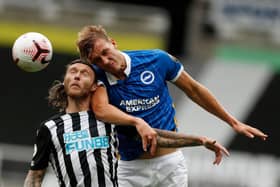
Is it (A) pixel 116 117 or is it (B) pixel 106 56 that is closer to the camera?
(A) pixel 116 117

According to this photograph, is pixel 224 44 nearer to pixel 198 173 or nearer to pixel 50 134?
pixel 198 173

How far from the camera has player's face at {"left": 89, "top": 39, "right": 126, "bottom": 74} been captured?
8.30 m

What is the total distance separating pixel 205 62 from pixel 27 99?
3531 millimetres

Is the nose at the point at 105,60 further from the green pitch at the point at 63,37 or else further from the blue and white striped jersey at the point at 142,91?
the green pitch at the point at 63,37

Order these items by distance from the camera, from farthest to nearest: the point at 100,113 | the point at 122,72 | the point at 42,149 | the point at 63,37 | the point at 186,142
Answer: the point at 63,37 < the point at 122,72 < the point at 186,142 < the point at 100,113 < the point at 42,149

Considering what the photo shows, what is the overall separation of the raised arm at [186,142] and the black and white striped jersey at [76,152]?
50 centimetres

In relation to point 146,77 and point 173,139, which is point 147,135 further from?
point 146,77

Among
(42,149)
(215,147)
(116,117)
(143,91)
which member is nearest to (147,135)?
(116,117)

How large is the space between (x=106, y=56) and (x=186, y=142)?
925 millimetres

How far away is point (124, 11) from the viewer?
70.6 feet

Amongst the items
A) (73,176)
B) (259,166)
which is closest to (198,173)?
(259,166)

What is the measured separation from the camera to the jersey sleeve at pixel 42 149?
7.93 meters

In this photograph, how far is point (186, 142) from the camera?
26.9 ft

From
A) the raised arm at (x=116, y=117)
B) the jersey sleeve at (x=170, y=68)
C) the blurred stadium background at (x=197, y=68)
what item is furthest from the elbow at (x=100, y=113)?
the blurred stadium background at (x=197, y=68)
